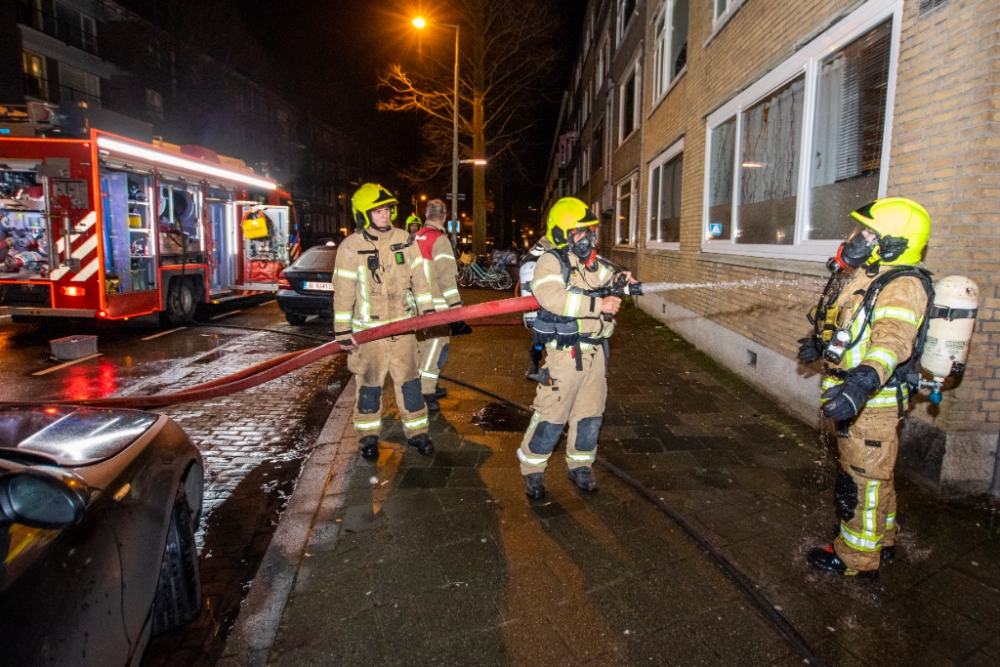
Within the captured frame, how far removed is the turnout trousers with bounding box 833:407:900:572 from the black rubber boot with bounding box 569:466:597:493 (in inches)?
56.5

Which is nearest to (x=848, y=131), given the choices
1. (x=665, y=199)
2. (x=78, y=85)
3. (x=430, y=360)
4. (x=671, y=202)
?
(x=430, y=360)

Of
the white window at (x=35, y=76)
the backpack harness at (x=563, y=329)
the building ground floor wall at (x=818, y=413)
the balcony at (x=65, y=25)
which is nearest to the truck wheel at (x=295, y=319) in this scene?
the building ground floor wall at (x=818, y=413)

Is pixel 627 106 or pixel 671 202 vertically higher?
pixel 627 106

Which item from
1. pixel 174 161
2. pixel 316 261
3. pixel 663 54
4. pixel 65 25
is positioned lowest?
pixel 316 261

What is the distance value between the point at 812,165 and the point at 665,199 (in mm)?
6068

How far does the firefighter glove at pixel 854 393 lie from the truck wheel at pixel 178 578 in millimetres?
2767

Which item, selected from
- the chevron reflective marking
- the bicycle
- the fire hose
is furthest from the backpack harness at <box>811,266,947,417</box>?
the bicycle

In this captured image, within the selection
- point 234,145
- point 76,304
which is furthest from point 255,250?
point 234,145

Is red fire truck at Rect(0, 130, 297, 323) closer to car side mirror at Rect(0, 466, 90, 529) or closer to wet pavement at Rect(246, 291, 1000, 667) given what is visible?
wet pavement at Rect(246, 291, 1000, 667)

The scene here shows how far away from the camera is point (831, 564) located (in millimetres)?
3082

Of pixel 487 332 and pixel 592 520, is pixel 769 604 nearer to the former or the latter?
pixel 592 520

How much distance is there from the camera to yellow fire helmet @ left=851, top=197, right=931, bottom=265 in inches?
110

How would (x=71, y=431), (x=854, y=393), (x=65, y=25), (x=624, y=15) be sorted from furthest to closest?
1. (x=65, y=25)
2. (x=624, y=15)
3. (x=854, y=393)
4. (x=71, y=431)

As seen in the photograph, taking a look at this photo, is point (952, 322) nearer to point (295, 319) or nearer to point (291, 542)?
point (291, 542)
